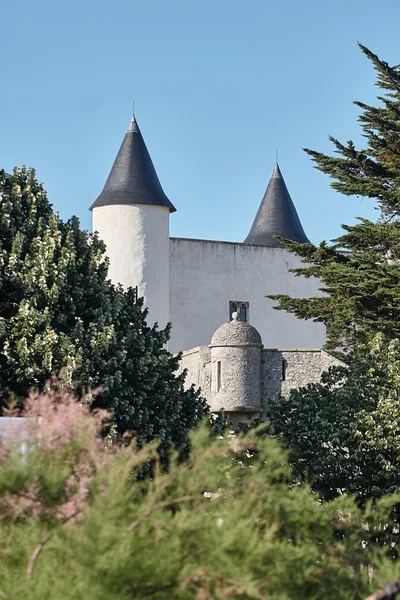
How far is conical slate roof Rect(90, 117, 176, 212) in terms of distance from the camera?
44.9 metres

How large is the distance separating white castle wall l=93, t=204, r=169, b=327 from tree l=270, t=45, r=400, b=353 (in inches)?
585

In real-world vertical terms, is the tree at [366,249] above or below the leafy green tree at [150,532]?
above

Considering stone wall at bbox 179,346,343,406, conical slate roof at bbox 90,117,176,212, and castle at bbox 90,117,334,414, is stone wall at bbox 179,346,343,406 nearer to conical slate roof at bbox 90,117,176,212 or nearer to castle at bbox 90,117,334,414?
castle at bbox 90,117,334,414

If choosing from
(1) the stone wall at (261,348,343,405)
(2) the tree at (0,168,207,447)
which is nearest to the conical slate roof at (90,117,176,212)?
(1) the stone wall at (261,348,343,405)

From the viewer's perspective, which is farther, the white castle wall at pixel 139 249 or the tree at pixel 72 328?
the white castle wall at pixel 139 249

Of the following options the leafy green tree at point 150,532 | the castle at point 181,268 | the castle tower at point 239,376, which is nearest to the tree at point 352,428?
the castle tower at point 239,376

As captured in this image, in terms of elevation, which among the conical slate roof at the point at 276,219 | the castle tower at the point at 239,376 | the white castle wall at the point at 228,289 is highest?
the conical slate roof at the point at 276,219

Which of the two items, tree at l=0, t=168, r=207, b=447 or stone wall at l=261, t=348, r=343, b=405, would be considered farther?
stone wall at l=261, t=348, r=343, b=405

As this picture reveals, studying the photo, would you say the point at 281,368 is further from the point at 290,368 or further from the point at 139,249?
the point at 139,249

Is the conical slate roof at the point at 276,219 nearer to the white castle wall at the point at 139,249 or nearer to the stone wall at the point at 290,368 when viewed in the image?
the white castle wall at the point at 139,249

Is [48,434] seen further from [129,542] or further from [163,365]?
[163,365]

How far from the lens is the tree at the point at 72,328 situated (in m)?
21.2

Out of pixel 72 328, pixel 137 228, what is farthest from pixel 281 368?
pixel 137 228

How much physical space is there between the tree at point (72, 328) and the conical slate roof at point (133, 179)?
811 inches
